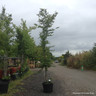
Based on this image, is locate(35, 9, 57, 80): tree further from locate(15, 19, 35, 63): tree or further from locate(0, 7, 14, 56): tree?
locate(15, 19, 35, 63): tree

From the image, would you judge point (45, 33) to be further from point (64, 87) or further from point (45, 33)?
point (64, 87)

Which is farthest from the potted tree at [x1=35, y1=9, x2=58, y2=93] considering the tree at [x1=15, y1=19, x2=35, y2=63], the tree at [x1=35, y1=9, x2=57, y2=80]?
the tree at [x1=15, y1=19, x2=35, y2=63]

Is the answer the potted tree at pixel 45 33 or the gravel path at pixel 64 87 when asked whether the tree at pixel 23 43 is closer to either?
the gravel path at pixel 64 87

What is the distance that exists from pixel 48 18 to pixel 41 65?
2.40 metres

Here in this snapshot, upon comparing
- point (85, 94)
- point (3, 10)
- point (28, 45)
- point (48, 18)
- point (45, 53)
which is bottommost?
point (85, 94)

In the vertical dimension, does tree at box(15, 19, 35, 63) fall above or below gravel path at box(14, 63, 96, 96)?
above

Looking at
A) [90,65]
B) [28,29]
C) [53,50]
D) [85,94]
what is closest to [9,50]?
[53,50]

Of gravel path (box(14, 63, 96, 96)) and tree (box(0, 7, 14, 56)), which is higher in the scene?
tree (box(0, 7, 14, 56))

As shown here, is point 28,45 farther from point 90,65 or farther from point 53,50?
point 90,65

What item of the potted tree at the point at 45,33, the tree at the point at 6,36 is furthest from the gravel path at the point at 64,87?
the tree at the point at 6,36

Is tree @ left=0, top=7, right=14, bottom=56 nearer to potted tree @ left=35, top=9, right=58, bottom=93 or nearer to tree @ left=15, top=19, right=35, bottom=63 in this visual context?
potted tree @ left=35, top=9, right=58, bottom=93

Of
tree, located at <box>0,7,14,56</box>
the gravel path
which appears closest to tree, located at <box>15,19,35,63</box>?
the gravel path

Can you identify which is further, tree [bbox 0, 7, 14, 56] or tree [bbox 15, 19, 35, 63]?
tree [bbox 15, 19, 35, 63]

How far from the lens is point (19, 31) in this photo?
11.1 m
